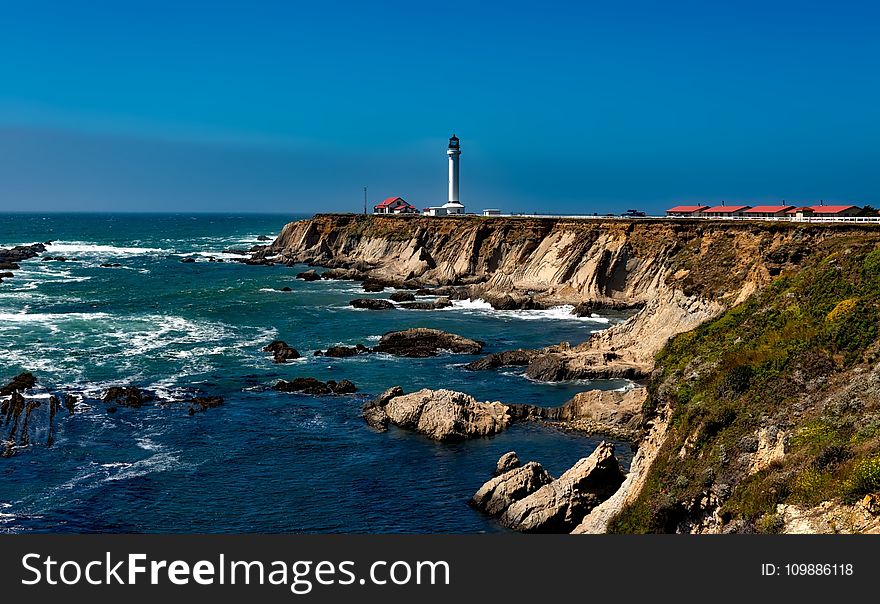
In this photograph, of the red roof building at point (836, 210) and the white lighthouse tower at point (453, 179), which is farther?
the white lighthouse tower at point (453, 179)

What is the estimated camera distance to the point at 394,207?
149m

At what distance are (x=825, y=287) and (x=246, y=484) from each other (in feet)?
70.7

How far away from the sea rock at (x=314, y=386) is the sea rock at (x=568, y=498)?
61.3 feet

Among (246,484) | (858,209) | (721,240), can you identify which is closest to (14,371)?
(246,484)

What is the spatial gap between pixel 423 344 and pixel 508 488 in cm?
2820

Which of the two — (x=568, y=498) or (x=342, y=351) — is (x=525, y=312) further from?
(x=568, y=498)

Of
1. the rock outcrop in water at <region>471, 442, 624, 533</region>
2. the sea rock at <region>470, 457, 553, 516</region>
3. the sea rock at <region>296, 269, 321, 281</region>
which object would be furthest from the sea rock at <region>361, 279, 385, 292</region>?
the rock outcrop in water at <region>471, 442, 624, 533</region>

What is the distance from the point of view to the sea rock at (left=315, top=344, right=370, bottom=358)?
176 feet

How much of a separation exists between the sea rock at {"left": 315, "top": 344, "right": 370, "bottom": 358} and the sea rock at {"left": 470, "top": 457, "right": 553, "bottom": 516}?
2657 cm

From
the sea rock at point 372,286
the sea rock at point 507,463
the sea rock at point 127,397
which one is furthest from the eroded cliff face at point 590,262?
the sea rock at point 127,397

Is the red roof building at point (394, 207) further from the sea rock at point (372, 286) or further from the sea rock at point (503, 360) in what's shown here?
the sea rock at point (503, 360)

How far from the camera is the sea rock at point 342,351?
53.6 meters

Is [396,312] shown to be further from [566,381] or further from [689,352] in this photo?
[689,352]

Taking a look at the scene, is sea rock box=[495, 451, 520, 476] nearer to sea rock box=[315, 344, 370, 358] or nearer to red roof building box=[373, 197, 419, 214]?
sea rock box=[315, 344, 370, 358]
